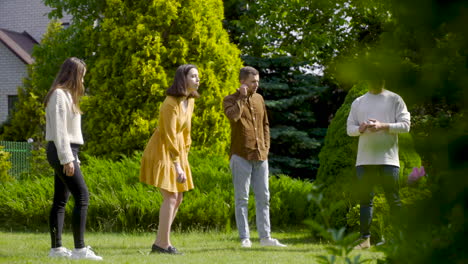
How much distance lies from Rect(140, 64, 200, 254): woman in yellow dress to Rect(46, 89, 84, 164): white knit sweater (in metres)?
0.70

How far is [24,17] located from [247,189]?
23.0 meters

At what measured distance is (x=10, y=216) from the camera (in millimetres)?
8859

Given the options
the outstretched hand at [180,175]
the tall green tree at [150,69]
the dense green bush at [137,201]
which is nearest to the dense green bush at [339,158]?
the dense green bush at [137,201]

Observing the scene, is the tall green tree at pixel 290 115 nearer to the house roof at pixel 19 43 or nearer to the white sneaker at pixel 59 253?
the white sneaker at pixel 59 253

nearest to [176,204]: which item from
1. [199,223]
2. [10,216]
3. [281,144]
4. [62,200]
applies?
[62,200]

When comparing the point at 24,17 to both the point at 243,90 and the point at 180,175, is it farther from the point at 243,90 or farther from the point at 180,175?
the point at 180,175

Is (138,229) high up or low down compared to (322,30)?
down

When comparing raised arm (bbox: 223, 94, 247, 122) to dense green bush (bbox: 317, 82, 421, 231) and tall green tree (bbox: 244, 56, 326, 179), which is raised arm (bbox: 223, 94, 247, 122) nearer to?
dense green bush (bbox: 317, 82, 421, 231)

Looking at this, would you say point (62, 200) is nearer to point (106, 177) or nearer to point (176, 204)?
point (176, 204)

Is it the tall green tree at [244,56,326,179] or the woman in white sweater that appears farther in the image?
the tall green tree at [244,56,326,179]

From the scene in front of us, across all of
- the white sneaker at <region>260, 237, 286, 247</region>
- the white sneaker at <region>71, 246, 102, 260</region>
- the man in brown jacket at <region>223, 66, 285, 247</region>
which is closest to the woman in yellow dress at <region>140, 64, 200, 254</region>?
the white sneaker at <region>71, 246, 102, 260</region>

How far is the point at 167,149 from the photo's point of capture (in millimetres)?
5754

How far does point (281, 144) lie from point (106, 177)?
6391 mm

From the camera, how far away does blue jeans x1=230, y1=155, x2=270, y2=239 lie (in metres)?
6.44
